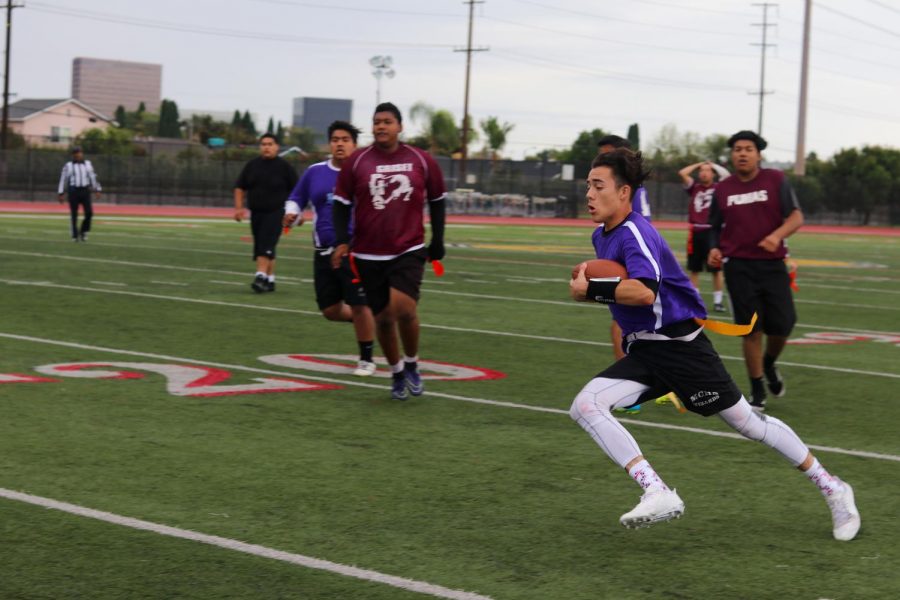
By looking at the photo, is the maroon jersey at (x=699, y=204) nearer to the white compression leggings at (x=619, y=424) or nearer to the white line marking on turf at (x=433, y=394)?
the white line marking on turf at (x=433, y=394)

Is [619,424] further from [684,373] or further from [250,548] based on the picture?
[250,548]

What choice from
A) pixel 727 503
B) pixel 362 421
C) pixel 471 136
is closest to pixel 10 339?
pixel 362 421

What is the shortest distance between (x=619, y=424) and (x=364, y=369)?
4.99 metres

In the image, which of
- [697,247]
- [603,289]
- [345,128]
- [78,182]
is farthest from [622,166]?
[78,182]

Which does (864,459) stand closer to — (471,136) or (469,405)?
(469,405)

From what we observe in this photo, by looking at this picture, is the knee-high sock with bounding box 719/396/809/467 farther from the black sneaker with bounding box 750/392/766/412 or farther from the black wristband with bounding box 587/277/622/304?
the black sneaker with bounding box 750/392/766/412

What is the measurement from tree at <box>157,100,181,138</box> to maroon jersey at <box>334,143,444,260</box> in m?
135

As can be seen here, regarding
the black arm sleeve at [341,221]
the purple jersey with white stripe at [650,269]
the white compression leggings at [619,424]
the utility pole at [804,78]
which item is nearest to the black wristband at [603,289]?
the purple jersey with white stripe at [650,269]

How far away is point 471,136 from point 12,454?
368ft

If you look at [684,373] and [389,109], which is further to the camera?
[389,109]

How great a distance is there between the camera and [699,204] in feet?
58.2

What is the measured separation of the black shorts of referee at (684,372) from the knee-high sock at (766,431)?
0.06m

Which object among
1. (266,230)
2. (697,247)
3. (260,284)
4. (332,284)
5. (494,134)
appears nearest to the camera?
(332,284)

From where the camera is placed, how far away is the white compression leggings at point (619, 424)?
5.64m
